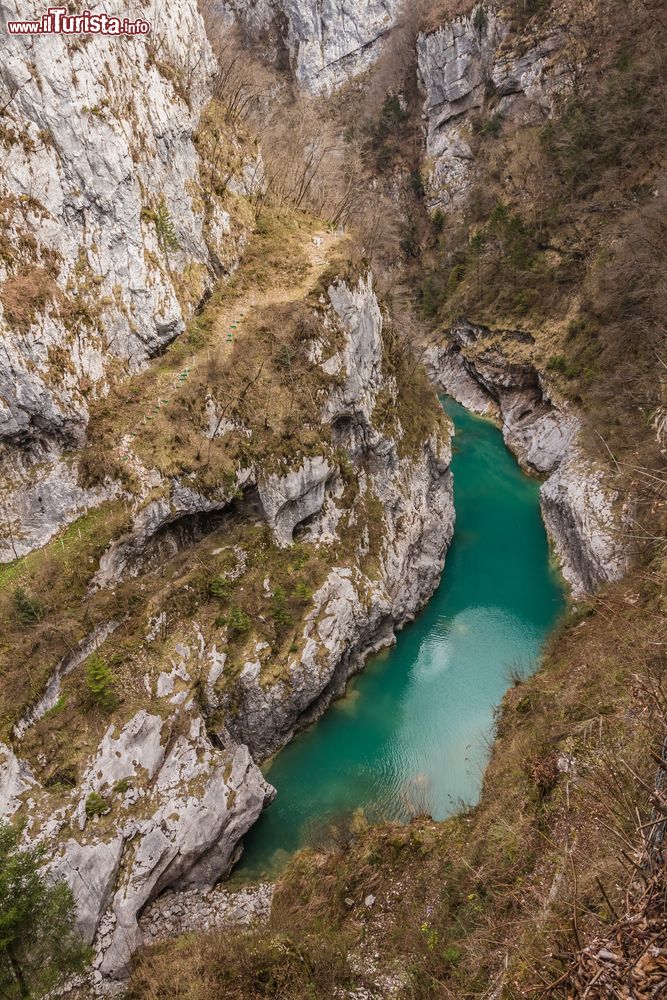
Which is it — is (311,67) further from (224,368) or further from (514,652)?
(514,652)

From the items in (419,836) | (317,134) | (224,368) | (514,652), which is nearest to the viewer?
(419,836)

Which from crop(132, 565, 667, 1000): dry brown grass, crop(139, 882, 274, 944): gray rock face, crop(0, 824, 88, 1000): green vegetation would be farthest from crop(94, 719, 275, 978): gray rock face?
crop(0, 824, 88, 1000): green vegetation

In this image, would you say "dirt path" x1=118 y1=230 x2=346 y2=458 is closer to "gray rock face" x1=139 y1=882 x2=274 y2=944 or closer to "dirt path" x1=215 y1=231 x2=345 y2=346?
"dirt path" x1=215 y1=231 x2=345 y2=346

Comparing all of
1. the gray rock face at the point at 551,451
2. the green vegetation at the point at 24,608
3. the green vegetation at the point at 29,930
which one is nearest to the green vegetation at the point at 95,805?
the green vegetation at the point at 29,930

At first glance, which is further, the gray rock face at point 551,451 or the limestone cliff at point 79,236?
the gray rock face at point 551,451

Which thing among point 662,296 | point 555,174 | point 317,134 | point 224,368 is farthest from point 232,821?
point 555,174

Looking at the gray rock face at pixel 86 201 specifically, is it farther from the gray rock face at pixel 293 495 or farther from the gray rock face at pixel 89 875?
the gray rock face at pixel 89 875
